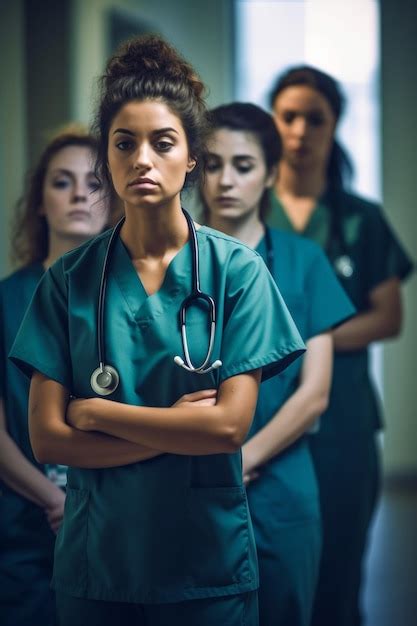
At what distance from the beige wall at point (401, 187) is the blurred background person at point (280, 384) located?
2.68 meters

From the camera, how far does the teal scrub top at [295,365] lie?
1.63 metres

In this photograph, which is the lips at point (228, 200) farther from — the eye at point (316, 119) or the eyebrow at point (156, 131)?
the eye at point (316, 119)

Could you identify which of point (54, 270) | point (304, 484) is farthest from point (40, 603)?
point (54, 270)

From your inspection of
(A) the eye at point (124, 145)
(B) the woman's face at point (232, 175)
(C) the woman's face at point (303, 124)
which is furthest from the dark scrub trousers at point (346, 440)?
(A) the eye at point (124, 145)

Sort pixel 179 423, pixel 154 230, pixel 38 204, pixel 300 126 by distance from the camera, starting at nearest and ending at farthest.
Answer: pixel 179 423
pixel 154 230
pixel 38 204
pixel 300 126

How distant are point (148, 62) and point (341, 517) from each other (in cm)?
134

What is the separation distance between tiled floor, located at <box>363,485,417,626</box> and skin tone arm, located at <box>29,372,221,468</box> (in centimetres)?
145

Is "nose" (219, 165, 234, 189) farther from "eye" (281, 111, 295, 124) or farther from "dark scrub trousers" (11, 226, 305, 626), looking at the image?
"eye" (281, 111, 295, 124)

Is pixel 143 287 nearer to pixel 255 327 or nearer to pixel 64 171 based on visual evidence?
pixel 255 327

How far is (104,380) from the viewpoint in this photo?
3.93ft

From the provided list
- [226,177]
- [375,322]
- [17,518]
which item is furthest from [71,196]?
[375,322]

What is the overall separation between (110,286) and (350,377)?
1.08 meters

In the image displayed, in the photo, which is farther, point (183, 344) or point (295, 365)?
point (295, 365)

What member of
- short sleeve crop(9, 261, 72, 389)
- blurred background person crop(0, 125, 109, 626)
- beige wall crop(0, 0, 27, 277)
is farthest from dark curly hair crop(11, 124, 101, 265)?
beige wall crop(0, 0, 27, 277)
